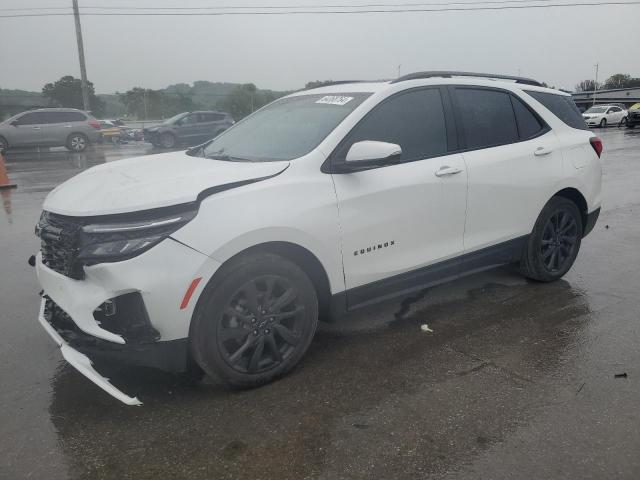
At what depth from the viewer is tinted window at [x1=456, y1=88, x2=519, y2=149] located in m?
4.33

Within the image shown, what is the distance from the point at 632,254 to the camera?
5.97 meters

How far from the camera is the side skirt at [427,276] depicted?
3662 mm

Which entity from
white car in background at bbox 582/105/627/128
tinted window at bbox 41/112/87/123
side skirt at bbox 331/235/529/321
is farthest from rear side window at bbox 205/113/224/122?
white car in background at bbox 582/105/627/128

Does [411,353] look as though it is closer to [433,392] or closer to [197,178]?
→ [433,392]

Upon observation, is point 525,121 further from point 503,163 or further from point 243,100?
point 243,100

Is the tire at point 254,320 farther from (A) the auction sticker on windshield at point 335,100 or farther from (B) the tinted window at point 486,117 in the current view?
(B) the tinted window at point 486,117

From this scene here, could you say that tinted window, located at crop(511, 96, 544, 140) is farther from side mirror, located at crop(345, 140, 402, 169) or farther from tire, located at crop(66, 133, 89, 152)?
tire, located at crop(66, 133, 89, 152)

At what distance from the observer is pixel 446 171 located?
404 cm

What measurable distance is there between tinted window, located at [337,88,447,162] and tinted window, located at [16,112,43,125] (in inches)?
829

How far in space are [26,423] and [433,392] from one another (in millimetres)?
2262

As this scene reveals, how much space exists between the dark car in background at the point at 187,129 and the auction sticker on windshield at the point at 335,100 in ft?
67.8

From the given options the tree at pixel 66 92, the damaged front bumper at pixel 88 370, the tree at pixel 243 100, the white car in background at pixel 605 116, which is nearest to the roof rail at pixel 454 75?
the damaged front bumper at pixel 88 370

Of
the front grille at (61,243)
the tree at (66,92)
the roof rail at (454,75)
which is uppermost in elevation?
the tree at (66,92)

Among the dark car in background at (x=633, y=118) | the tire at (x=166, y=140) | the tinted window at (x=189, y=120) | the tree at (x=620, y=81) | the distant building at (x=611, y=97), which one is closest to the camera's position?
the tire at (x=166, y=140)
